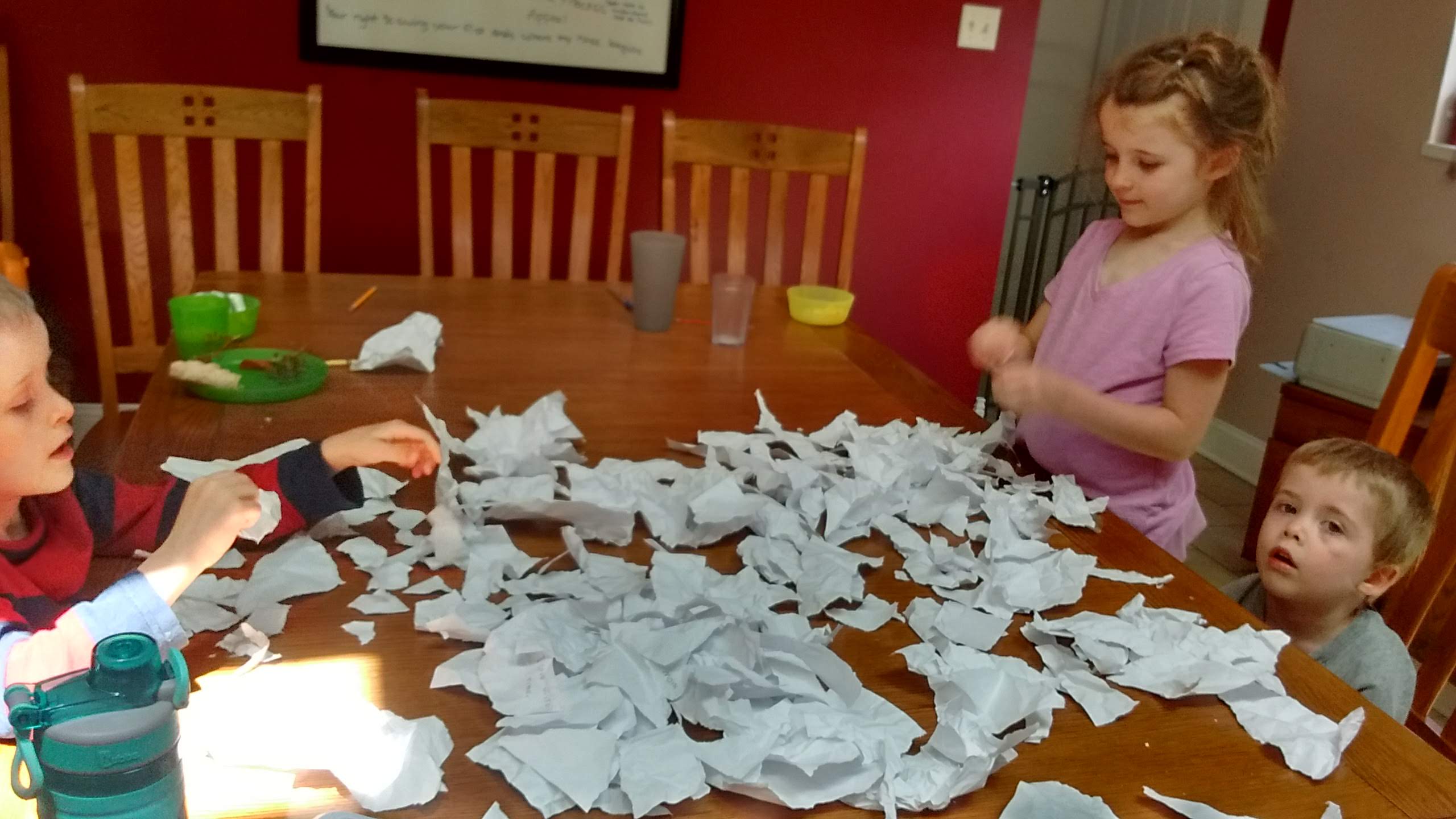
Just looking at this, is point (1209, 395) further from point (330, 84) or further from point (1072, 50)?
point (1072, 50)

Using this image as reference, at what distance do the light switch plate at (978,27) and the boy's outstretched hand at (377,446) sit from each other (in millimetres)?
2482

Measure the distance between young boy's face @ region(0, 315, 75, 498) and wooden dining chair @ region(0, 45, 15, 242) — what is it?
6.79 ft

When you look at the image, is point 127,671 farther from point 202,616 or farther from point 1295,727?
point 1295,727

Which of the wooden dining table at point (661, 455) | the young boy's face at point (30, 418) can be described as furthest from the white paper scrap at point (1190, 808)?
the young boy's face at point (30, 418)

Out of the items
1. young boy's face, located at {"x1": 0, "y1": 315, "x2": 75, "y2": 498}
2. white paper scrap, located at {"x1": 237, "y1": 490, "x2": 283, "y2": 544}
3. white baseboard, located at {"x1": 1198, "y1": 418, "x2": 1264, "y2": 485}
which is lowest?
white baseboard, located at {"x1": 1198, "y1": 418, "x2": 1264, "y2": 485}

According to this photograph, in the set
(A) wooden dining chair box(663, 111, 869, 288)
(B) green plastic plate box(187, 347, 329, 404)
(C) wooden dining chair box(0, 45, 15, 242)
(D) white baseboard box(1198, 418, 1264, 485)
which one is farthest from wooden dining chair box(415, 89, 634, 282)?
(D) white baseboard box(1198, 418, 1264, 485)

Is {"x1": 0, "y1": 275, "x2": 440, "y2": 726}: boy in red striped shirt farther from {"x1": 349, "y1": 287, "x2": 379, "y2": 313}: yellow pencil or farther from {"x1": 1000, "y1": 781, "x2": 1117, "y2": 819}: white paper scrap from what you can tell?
{"x1": 349, "y1": 287, "x2": 379, "y2": 313}: yellow pencil

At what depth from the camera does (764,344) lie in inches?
65.9

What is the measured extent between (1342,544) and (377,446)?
39.0 inches

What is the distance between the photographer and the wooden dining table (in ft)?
2.47

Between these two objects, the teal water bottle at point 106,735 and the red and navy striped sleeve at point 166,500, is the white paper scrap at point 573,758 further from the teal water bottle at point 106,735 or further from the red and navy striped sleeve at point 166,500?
the red and navy striped sleeve at point 166,500

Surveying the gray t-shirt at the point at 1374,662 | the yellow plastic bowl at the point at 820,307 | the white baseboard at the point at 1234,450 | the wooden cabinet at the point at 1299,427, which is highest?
the yellow plastic bowl at the point at 820,307

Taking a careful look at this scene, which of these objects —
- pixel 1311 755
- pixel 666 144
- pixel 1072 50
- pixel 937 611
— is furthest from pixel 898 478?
pixel 1072 50

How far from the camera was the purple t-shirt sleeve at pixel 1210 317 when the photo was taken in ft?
4.23
